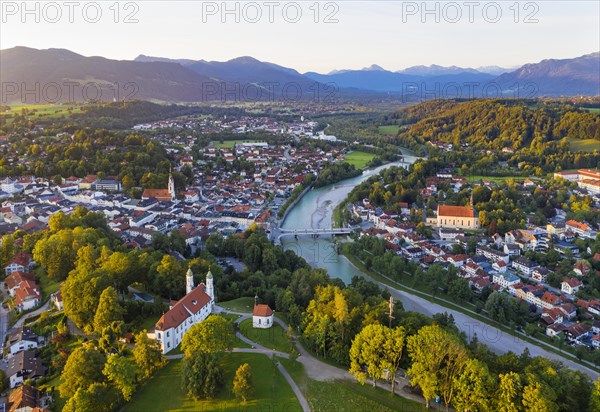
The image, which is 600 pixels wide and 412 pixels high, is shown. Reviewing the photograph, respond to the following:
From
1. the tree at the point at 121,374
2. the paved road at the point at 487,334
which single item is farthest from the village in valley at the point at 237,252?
the paved road at the point at 487,334

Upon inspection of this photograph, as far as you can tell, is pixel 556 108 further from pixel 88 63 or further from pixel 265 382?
pixel 88 63

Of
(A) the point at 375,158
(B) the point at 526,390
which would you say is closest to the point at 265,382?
(B) the point at 526,390

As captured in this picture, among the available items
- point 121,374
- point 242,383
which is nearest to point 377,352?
point 242,383

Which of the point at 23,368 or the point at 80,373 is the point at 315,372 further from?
the point at 23,368

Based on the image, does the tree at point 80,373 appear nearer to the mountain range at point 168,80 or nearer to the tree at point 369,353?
the tree at point 369,353

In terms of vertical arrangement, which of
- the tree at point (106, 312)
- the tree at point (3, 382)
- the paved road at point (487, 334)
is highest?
the tree at point (106, 312)

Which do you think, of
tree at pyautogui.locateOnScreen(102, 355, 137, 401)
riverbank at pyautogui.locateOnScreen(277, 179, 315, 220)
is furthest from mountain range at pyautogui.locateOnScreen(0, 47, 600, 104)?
tree at pyautogui.locateOnScreen(102, 355, 137, 401)
